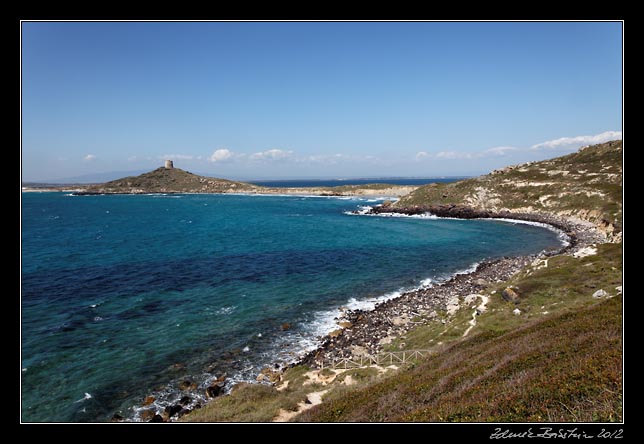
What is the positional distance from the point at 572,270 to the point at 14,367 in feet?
139

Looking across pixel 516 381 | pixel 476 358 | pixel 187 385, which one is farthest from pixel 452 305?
pixel 187 385

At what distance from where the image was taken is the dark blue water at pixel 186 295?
22766 millimetres

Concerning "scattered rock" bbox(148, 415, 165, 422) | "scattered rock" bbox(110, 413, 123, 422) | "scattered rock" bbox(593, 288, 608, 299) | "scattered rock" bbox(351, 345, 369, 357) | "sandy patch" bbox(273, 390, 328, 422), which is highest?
"scattered rock" bbox(593, 288, 608, 299)

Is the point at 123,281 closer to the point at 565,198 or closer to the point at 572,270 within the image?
the point at 572,270

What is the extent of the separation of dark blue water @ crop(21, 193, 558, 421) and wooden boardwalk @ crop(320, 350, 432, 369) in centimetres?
439

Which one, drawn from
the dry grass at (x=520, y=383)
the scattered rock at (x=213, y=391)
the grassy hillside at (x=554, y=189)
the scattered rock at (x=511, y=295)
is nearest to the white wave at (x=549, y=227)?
the grassy hillside at (x=554, y=189)

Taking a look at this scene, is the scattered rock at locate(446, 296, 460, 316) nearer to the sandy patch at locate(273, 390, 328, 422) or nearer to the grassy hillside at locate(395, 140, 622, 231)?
the sandy patch at locate(273, 390, 328, 422)

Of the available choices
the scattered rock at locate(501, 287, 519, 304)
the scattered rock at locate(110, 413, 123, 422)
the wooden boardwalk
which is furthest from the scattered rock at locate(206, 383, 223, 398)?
the scattered rock at locate(501, 287, 519, 304)

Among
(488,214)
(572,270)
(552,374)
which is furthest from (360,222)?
(552,374)

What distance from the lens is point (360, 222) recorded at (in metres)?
103

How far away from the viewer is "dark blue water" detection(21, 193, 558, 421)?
22.8 meters

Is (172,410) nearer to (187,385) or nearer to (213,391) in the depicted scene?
(213,391)

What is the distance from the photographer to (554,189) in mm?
108312

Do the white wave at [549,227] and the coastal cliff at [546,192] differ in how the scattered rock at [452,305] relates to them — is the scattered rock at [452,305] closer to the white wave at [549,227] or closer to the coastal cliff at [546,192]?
the white wave at [549,227]
